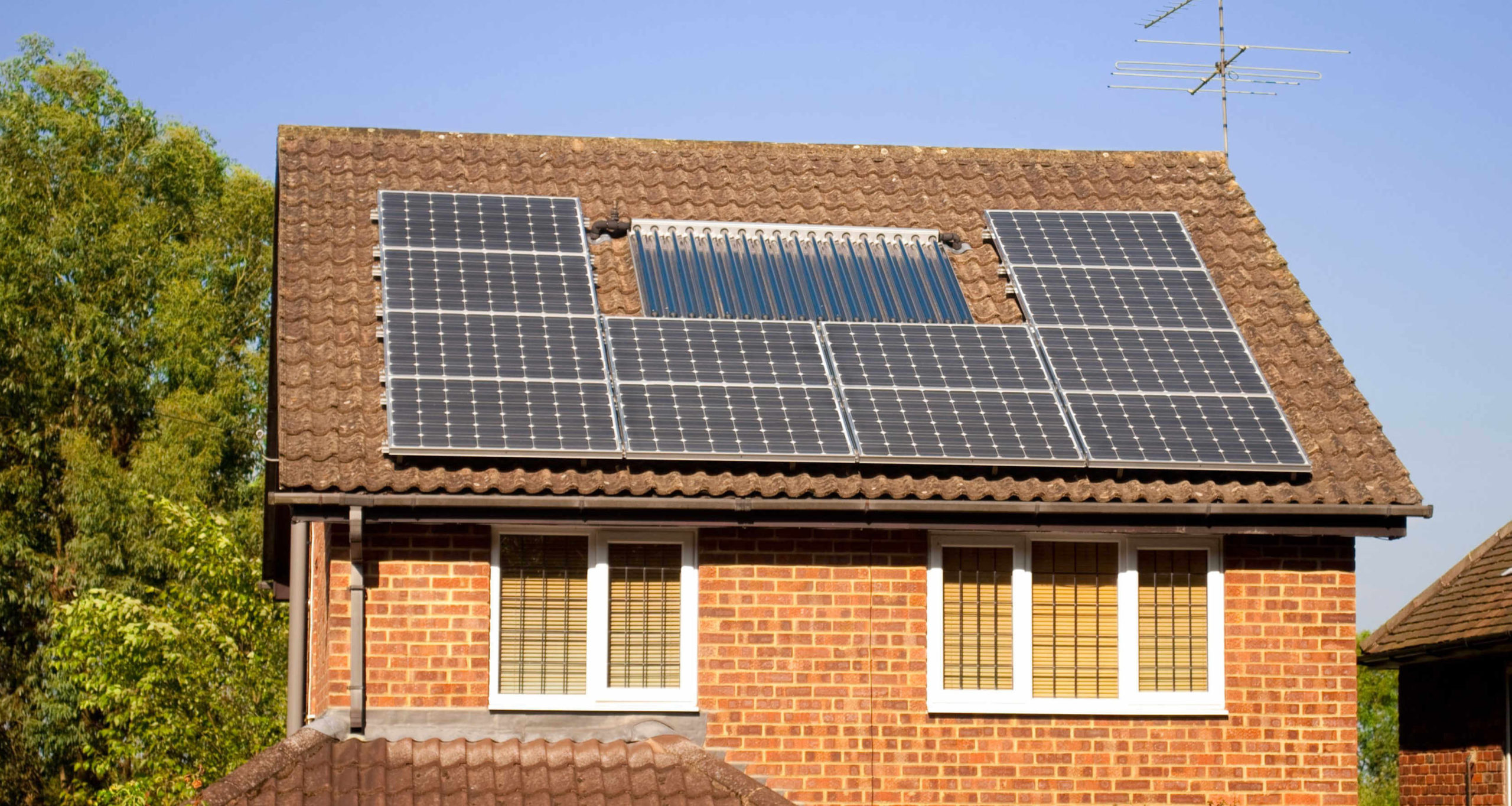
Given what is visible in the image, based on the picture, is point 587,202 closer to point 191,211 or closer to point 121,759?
point 121,759

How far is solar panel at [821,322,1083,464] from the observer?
1490cm

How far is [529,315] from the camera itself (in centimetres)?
1589

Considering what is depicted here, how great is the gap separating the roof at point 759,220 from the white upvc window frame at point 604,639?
54 centimetres

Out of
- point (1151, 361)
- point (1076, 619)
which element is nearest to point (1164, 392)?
point (1151, 361)

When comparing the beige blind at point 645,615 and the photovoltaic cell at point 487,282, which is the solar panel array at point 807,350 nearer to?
the photovoltaic cell at point 487,282

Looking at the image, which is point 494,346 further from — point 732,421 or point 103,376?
point 103,376

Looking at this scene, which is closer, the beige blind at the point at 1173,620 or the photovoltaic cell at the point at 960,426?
the photovoltaic cell at the point at 960,426

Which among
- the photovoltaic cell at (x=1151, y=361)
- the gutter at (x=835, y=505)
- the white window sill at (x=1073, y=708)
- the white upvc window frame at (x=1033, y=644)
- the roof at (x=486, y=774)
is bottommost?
the roof at (x=486, y=774)

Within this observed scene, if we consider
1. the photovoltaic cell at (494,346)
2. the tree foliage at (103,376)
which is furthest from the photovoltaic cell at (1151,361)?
the tree foliage at (103,376)

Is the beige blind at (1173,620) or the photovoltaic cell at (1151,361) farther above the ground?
the photovoltaic cell at (1151,361)

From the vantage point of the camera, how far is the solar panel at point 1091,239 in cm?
1761

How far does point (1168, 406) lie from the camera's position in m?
15.7

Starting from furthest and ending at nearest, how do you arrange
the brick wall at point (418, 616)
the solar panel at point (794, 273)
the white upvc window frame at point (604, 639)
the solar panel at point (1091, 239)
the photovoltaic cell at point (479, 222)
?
the solar panel at point (1091, 239)
the photovoltaic cell at point (479, 222)
the solar panel at point (794, 273)
the white upvc window frame at point (604, 639)
the brick wall at point (418, 616)

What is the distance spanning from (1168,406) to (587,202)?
19.3 ft
